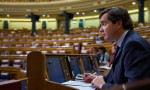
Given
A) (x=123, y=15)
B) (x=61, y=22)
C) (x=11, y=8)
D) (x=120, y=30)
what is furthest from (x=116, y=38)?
(x=61, y=22)

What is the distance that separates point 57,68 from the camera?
5.02 feet

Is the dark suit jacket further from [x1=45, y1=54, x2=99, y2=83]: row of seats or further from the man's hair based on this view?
[x1=45, y1=54, x2=99, y2=83]: row of seats

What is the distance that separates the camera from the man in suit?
754 mm

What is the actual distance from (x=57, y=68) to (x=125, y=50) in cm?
87

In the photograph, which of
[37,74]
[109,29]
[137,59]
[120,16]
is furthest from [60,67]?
[137,59]

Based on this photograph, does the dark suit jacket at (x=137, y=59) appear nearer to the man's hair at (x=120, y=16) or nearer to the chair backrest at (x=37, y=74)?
the man's hair at (x=120, y=16)

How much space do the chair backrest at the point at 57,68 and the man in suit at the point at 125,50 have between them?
0.45m

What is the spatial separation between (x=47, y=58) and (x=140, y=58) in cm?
87

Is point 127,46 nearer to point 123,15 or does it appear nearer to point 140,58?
point 140,58

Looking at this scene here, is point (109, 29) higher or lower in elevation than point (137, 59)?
higher

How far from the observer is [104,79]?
127cm

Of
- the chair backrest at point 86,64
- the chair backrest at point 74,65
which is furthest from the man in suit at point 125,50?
the chair backrest at point 86,64

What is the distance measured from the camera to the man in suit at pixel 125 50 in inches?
29.7

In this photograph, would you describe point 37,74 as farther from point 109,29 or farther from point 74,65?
point 74,65
